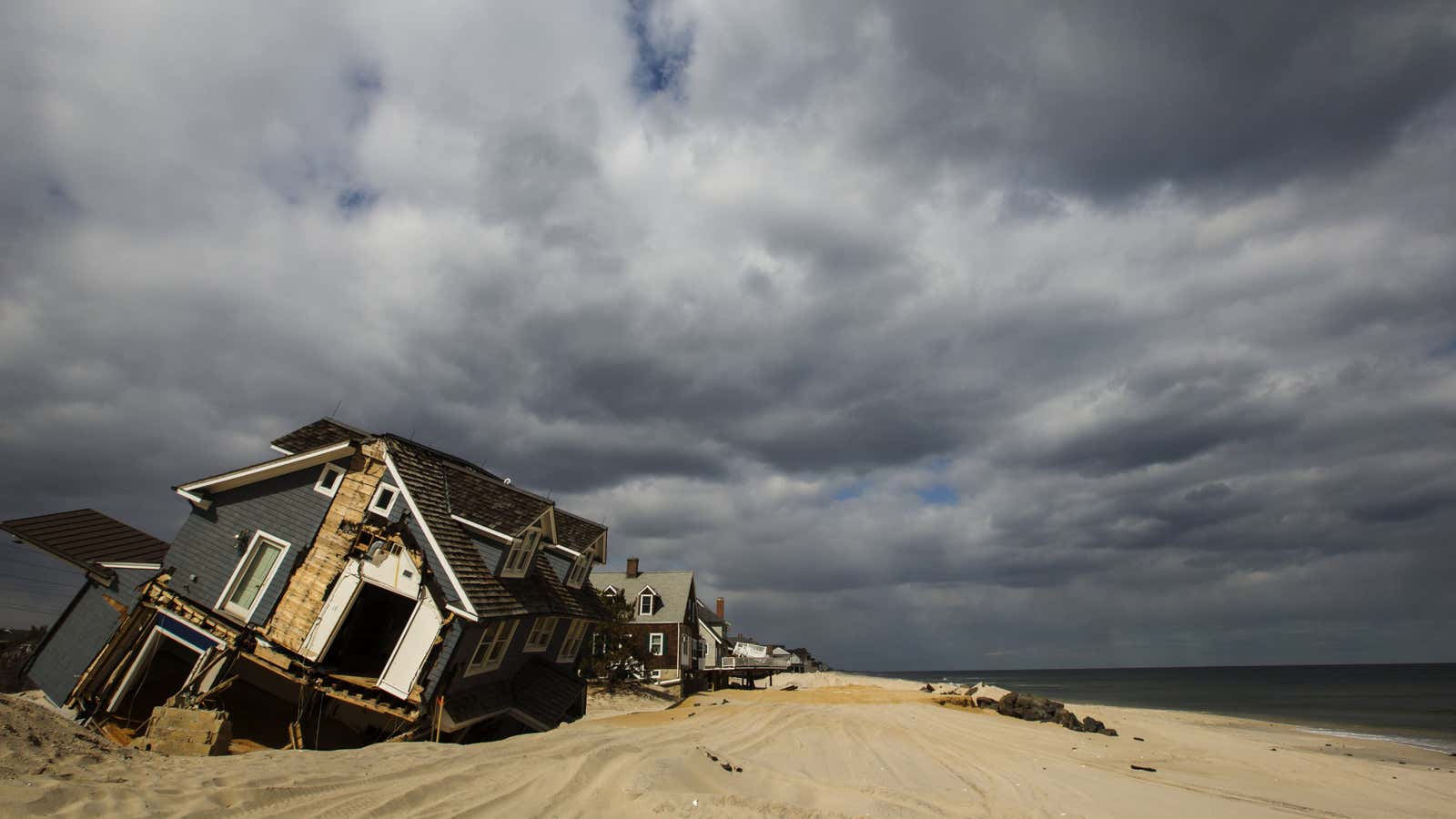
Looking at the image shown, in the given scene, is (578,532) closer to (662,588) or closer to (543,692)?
(543,692)

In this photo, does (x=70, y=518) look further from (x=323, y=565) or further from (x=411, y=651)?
(x=411, y=651)

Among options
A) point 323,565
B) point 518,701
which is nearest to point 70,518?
point 323,565

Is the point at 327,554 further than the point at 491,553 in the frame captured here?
No

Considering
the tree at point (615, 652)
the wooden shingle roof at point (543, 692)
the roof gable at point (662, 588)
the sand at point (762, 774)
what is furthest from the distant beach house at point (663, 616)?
the wooden shingle roof at point (543, 692)

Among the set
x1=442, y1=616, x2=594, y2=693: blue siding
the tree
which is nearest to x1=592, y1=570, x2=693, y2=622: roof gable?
the tree

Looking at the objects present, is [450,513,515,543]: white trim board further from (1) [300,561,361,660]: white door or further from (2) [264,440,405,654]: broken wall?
(1) [300,561,361,660]: white door

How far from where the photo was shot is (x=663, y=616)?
59250mm

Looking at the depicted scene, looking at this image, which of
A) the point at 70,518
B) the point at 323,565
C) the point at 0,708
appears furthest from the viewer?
the point at 70,518

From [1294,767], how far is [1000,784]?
63.9ft

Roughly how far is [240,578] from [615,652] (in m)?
26.9

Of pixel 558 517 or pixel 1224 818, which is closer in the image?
pixel 1224 818

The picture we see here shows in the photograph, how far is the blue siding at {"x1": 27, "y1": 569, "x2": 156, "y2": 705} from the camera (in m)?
19.5

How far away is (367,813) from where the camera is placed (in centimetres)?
877

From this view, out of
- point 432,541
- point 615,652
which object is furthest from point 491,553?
point 615,652
